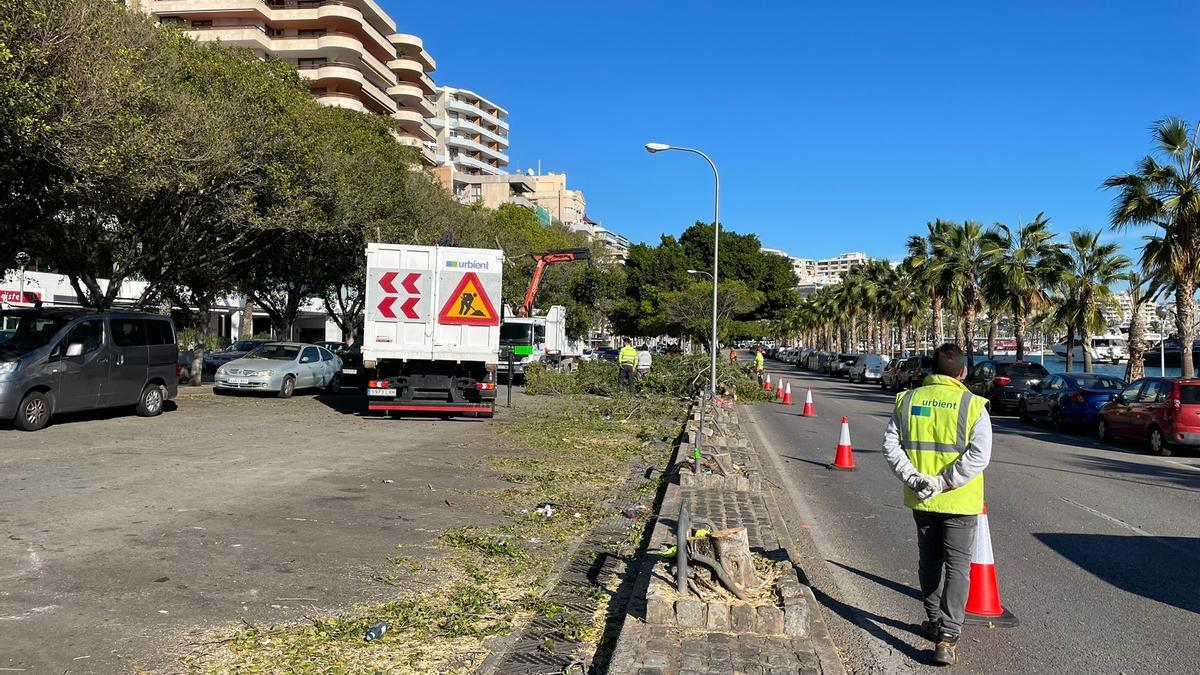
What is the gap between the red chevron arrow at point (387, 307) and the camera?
16875mm

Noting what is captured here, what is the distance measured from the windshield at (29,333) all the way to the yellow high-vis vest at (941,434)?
13.8 metres

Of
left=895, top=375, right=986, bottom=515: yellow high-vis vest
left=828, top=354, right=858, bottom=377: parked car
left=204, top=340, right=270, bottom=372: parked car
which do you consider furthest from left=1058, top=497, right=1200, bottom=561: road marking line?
left=828, top=354, right=858, bottom=377: parked car

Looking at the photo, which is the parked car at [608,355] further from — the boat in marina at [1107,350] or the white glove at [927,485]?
the boat in marina at [1107,350]

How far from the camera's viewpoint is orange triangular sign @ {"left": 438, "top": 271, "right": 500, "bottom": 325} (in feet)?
55.9

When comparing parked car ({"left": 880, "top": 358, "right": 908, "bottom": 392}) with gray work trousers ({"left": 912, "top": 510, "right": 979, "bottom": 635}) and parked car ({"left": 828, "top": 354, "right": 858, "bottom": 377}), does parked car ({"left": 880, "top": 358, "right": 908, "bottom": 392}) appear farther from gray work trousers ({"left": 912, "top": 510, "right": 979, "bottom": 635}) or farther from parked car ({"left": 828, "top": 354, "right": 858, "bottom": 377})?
gray work trousers ({"left": 912, "top": 510, "right": 979, "bottom": 635})

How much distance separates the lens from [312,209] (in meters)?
22.5

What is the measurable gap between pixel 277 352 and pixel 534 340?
11231 mm

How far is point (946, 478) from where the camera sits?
4.89 metres

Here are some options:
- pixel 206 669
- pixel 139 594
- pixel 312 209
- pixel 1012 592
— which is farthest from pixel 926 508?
pixel 312 209

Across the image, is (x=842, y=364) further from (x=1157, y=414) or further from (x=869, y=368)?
(x=1157, y=414)

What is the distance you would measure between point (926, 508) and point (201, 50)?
22638 mm

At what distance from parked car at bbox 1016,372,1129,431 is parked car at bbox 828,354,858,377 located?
29848 millimetres

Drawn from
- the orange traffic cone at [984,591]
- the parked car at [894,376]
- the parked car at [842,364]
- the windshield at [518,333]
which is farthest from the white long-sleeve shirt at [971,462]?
the parked car at [842,364]

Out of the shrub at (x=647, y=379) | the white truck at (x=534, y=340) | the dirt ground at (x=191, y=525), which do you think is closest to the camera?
the dirt ground at (x=191, y=525)
